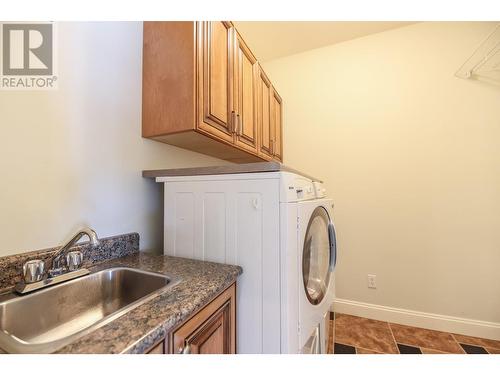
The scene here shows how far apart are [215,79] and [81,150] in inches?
31.1

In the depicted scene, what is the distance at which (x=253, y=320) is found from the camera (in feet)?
3.14

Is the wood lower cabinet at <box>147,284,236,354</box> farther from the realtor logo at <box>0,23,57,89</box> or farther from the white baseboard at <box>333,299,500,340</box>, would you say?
the white baseboard at <box>333,299,500,340</box>

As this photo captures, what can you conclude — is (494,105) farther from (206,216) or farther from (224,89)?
(206,216)

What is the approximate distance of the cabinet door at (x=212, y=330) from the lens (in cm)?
63

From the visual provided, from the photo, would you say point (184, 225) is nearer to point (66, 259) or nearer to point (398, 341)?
point (66, 259)

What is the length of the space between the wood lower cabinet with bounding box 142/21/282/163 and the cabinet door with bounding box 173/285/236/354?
0.86 metres

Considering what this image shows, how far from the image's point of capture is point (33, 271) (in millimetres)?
753

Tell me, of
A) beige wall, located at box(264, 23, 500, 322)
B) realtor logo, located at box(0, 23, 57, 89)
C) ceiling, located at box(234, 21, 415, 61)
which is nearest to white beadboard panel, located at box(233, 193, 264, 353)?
realtor logo, located at box(0, 23, 57, 89)

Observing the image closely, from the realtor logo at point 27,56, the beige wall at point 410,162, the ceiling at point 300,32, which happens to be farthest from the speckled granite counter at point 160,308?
the ceiling at point 300,32

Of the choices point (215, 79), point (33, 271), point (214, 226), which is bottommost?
point (33, 271)

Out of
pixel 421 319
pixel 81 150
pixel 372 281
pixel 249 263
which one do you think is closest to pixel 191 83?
pixel 81 150

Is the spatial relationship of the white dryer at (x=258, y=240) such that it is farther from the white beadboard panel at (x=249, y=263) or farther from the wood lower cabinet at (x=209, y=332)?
the wood lower cabinet at (x=209, y=332)

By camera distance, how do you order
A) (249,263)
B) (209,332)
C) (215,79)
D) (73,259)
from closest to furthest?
(209,332) → (73,259) → (249,263) → (215,79)

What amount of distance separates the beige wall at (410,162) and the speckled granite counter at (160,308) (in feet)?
5.65
